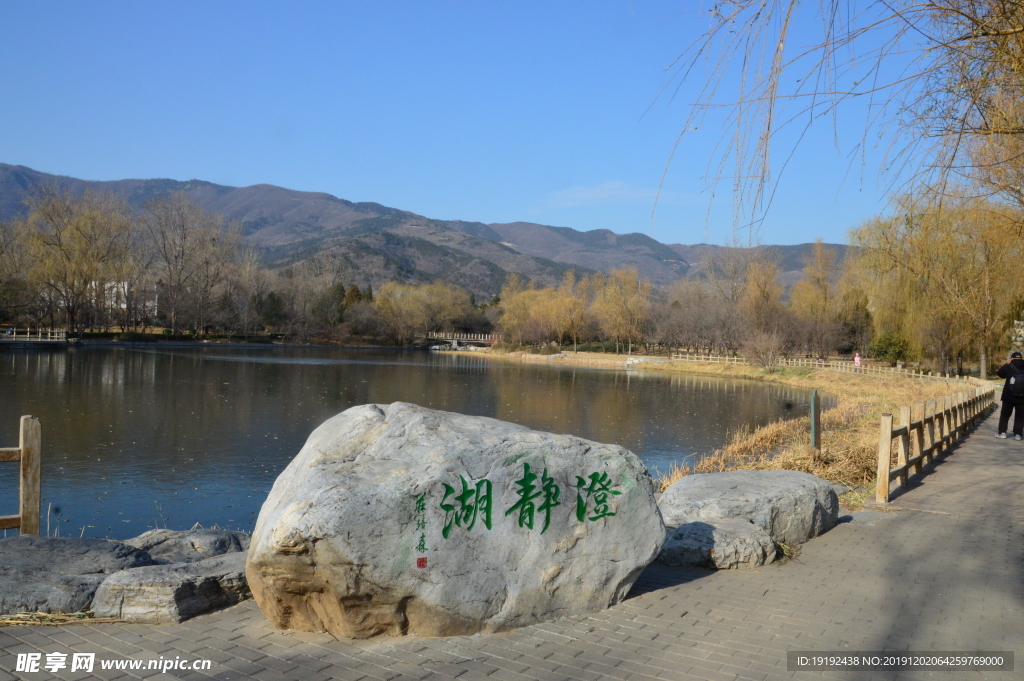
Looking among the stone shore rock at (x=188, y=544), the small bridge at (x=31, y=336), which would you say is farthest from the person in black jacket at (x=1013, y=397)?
the small bridge at (x=31, y=336)

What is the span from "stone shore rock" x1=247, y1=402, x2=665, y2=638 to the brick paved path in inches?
6.6

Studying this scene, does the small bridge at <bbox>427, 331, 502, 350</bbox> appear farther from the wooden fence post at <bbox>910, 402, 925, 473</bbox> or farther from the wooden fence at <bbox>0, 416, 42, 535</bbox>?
the wooden fence at <bbox>0, 416, 42, 535</bbox>

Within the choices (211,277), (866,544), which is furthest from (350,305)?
(866,544)

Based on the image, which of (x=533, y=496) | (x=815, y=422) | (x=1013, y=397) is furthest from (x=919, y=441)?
(x=533, y=496)

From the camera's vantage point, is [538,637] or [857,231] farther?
[857,231]

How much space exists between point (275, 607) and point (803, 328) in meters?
63.9

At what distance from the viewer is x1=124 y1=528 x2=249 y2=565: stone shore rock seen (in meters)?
7.36

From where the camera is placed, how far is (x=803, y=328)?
62.9 meters

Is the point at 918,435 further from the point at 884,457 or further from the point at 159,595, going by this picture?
the point at 159,595

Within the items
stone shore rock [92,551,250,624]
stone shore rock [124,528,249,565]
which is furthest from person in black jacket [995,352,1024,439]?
stone shore rock [92,551,250,624]

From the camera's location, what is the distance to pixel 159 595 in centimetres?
470

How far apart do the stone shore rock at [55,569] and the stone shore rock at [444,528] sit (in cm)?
123

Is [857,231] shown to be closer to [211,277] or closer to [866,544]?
[866,544]

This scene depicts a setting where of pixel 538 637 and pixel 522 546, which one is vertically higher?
pixel 522 546
